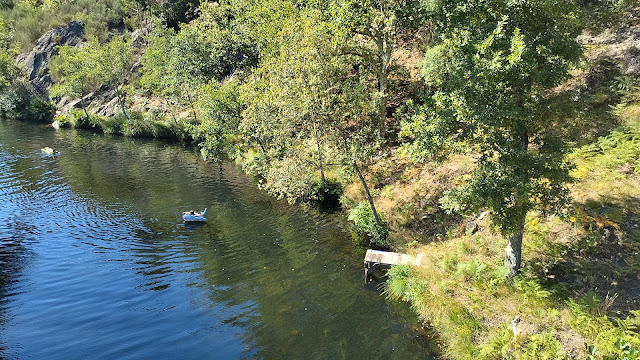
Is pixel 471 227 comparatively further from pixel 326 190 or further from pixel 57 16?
pixel 57 16

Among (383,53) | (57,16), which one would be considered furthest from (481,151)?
(57,16)

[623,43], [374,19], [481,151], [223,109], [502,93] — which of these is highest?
[374,19]

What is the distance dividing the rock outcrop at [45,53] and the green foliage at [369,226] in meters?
77.1

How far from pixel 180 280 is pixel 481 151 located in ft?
50.5

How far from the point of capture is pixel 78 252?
23281 mm

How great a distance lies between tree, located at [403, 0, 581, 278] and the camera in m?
11.5

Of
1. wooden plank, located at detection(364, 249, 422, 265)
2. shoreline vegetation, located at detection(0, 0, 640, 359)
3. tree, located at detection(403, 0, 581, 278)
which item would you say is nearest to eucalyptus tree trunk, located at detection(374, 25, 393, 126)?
shoreline vegetation, located at detection(0, 0, 640, 359)

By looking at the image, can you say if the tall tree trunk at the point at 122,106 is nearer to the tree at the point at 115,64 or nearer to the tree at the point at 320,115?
the tree at the point at 115,64

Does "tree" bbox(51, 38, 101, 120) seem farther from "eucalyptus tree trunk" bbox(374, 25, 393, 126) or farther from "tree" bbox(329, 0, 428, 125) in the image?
"eucalyptus tree trunk" bbox(374, 25, 393, 126)

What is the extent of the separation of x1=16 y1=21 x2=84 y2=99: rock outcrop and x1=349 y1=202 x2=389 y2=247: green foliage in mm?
77104

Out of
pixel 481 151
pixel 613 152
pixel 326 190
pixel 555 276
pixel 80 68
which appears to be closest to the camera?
pixel 481 151

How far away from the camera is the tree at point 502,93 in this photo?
11.5 meters

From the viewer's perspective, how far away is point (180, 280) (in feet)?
65.3

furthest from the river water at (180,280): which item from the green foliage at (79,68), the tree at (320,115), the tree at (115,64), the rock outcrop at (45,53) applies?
the rock outcrop at (45,53)
